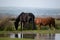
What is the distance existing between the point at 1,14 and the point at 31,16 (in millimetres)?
374

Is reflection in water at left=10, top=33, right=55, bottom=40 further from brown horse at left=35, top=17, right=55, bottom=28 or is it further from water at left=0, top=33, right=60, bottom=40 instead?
brown horse at left=35, top=17, right=55, bottom=28

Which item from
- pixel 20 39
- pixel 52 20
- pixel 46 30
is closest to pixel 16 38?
pixel 20 39

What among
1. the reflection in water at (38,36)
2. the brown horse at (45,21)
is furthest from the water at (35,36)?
the brown horse at (45,21)

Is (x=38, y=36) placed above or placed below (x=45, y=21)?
below

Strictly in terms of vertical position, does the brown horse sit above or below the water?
above

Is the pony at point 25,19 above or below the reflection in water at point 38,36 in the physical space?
above

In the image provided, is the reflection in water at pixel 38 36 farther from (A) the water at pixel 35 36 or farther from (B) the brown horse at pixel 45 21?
(B) the brown horse at pixel 45 21

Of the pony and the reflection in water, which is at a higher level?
the pony

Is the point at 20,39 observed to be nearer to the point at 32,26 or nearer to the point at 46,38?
the point at 32,26

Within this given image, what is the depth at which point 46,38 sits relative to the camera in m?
1.51

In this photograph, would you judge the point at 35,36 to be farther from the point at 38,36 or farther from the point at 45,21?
the point at 45,21

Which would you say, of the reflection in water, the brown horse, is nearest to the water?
the reflection in water

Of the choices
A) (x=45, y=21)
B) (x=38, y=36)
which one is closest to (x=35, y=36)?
(x=38, y=36)

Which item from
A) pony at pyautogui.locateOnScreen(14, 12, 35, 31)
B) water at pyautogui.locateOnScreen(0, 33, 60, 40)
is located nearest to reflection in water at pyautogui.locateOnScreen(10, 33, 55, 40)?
water at pyautogui.locateOnScreen(0, 33, 60, 40)
